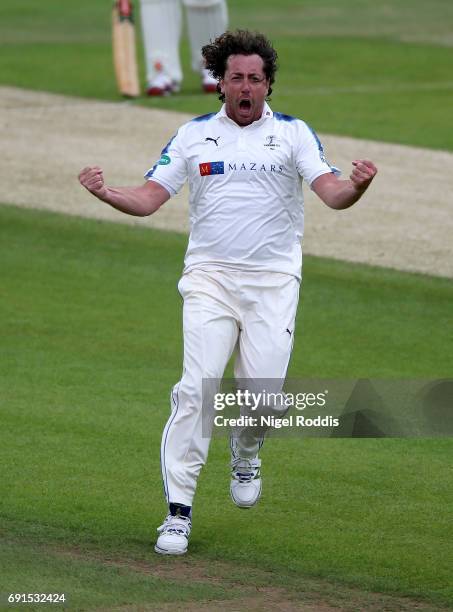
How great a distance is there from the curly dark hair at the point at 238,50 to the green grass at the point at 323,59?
10642 millimetres

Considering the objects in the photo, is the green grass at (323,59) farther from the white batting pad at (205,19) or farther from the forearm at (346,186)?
the forearm at (346,186)

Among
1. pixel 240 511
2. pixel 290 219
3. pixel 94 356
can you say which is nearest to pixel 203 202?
pixel 290 219

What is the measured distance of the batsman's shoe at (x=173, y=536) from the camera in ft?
24.2

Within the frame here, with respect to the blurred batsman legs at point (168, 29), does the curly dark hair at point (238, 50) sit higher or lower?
lower

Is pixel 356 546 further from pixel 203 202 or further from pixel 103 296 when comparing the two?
pixel 103 296

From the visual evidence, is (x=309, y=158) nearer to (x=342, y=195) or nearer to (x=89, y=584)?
(x=342, y=195)

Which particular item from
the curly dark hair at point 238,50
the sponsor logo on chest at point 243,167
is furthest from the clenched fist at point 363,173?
the curly dark hair at point 238,50

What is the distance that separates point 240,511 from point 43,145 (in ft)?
34.8

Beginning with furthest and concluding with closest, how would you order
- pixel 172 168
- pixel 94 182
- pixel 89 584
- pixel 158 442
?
1. pixel 158 442
2. pixel 172 168
3. pixel 94 182
4. pixel 89 584

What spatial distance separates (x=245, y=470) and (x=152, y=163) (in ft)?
31.8

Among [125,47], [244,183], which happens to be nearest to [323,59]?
[125,47]

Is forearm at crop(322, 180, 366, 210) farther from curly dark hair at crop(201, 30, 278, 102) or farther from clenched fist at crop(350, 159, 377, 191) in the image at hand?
curly dark hair at crop(201, 30, 278, 102)

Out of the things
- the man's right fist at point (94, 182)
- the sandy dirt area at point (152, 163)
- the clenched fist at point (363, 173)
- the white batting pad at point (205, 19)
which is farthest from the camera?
the white batting pad at point (205, 19)

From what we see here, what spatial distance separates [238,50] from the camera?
778cm
